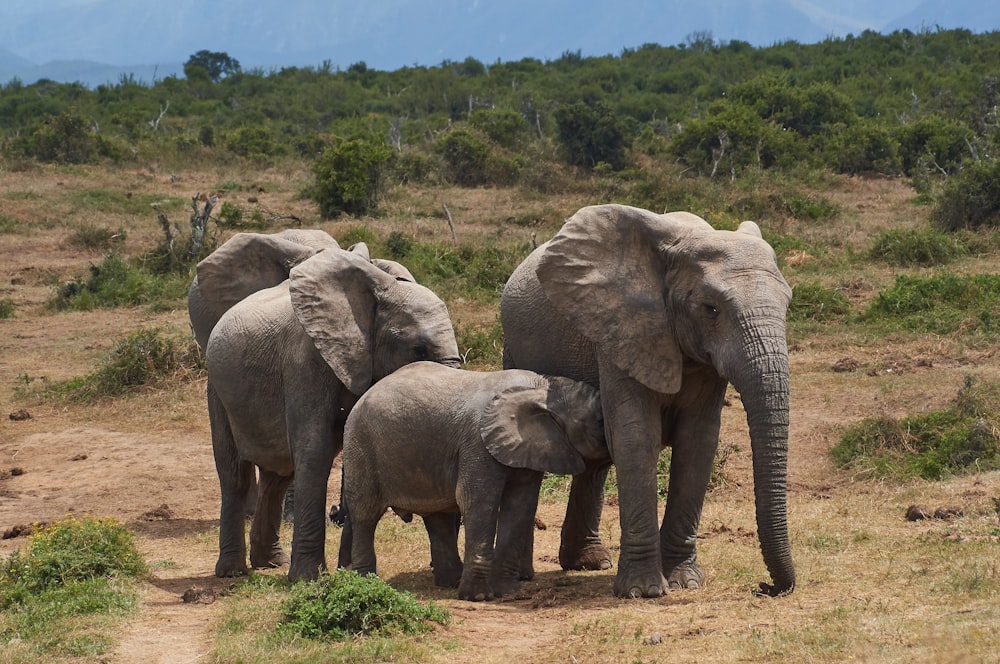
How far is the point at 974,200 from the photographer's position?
64.6ft

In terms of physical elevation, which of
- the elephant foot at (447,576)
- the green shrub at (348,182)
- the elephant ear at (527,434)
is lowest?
the elephant foot at (447,576)

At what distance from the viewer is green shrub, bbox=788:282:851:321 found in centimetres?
1551

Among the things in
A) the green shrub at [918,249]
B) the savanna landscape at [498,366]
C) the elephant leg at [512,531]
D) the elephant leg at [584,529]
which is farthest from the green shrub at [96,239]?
the elephant leg at [512,531]

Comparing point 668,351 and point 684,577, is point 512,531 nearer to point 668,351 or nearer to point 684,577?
point 684,577

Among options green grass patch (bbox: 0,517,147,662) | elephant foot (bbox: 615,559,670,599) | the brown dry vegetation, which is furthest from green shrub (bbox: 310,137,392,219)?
elephant foot (bbox: 615,559,670,599)

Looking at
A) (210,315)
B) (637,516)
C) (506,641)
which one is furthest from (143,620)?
(210,315)

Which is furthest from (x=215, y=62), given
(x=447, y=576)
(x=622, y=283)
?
(x=622, y=283)

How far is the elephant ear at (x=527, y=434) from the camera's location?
→ 286 inches

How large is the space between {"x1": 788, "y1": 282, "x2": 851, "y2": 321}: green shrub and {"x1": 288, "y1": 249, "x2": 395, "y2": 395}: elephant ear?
8.39m

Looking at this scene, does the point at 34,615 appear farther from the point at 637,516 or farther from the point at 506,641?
the point at 637,516

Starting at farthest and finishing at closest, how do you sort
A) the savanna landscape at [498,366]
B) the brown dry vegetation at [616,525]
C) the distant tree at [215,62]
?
1. the distant tree at [215,62]
2. the savanna landscape at [498,366]
3. the brown dry vegetation at [616,525]

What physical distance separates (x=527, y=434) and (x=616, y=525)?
2.71m

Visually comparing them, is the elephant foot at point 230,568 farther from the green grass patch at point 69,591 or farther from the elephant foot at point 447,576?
the elephant foot at point 447,576

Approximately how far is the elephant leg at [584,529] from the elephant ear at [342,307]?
1455 mm
